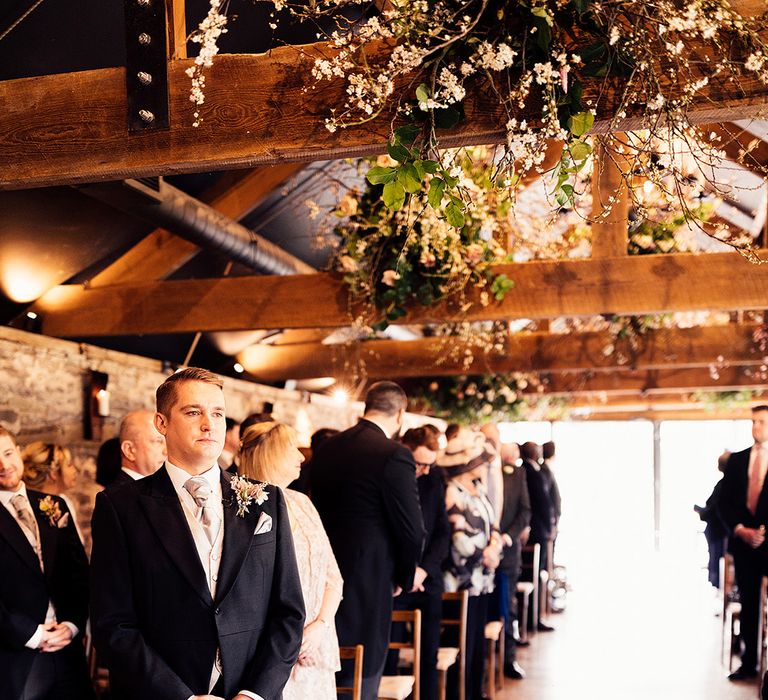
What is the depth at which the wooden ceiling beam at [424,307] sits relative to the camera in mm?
5938

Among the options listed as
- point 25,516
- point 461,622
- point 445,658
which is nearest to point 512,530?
point 461,622

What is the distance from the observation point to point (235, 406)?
30.5ft

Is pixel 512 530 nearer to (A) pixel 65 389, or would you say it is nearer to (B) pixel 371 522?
(B) pixel 371 522

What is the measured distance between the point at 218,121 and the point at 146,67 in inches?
13.2

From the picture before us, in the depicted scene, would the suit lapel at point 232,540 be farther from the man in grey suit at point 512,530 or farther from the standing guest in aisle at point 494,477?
the man in grey suit at point 512,530

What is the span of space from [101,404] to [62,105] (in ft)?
12.5

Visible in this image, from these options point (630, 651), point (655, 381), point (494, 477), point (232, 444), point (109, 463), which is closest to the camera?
point (109, 463)

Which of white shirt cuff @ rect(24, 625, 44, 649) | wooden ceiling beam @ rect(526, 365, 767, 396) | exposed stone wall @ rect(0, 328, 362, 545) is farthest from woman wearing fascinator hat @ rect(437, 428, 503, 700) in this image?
wooden ceiling beam @ rect(526, 365, 767, 396)

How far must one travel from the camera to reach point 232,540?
2.65m

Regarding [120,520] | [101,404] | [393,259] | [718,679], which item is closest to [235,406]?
[101,404]

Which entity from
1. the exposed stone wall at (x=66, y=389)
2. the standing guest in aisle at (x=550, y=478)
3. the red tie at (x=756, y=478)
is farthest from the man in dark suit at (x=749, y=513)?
the standing guest in aisle at (x=550, y=478)

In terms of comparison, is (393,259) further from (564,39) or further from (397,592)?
(564,39)

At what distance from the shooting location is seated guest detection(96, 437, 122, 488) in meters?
4.77

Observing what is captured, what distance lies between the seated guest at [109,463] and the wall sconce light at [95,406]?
205 cm
